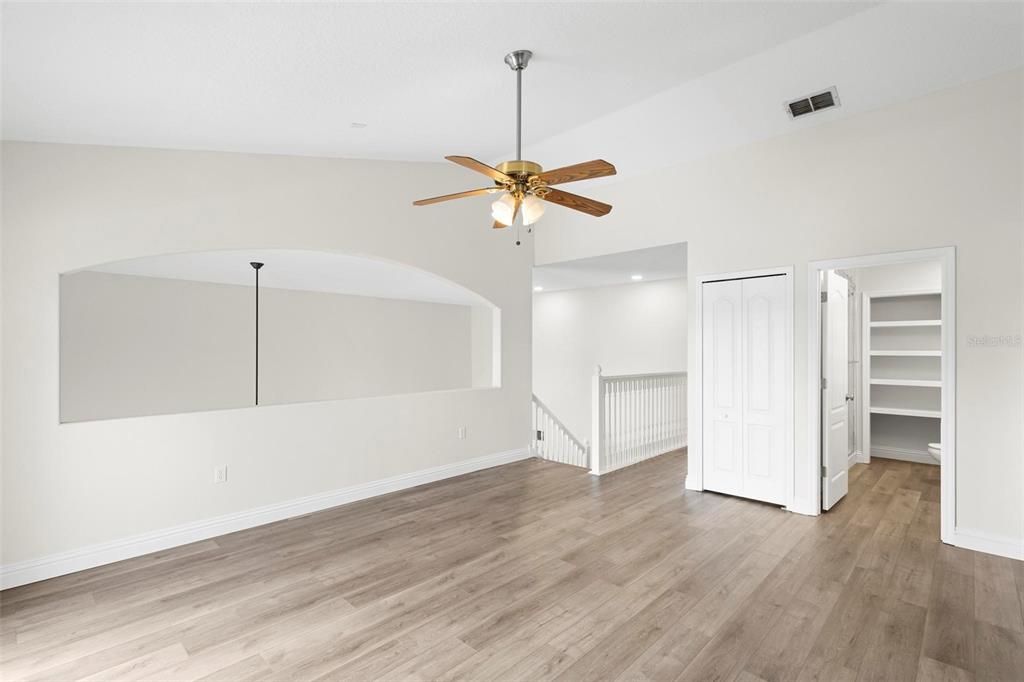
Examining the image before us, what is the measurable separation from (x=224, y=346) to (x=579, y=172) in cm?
517

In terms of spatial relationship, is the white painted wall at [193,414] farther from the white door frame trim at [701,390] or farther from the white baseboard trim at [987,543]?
the white baseboard trim at [987,543]

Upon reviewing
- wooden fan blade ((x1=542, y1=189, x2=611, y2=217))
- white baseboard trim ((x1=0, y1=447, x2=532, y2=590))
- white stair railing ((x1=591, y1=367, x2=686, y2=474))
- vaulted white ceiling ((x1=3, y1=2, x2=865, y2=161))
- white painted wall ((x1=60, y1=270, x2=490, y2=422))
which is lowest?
white baseboard trim ((x1=0, y1=447, x2=532, y2=590))

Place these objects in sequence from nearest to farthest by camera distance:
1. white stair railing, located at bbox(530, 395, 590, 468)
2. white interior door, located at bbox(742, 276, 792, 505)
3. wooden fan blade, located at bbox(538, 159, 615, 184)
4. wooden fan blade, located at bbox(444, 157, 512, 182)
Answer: wooden fan blade, located at bbox(444, 157, 512, 182), wooden fan blade, located at bbox(538, 159, 615, 184), white interior door, located at bbox(742, 276, 792, 505), white stair railing, located at bbox(530, 395, 590, 468)

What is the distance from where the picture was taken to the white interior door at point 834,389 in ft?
14.0

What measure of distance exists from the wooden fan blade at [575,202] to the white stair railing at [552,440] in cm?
365

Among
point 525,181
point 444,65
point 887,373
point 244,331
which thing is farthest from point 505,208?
point 887,373

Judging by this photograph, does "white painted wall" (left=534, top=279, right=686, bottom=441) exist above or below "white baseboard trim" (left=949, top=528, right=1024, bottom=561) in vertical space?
above

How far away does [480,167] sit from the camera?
2654 millimetres

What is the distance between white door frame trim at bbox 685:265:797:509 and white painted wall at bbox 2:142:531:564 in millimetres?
2500

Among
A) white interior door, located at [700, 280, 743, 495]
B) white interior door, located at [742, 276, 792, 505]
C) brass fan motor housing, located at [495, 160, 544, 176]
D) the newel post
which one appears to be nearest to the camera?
brass fan motor housing, located at [495, 160, 544, 176]

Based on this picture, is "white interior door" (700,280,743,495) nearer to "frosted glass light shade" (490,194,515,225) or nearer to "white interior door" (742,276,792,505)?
"white interior door" (742,276,792,505)

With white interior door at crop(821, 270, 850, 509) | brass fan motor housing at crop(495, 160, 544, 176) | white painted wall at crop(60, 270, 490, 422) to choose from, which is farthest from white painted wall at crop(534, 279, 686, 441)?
brass fan motor housing at crop(495, 160, 544, 176)

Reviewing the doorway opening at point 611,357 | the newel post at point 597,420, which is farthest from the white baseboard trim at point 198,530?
the doorway opening at point 611,357

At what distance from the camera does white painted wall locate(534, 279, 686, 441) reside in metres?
7.71
